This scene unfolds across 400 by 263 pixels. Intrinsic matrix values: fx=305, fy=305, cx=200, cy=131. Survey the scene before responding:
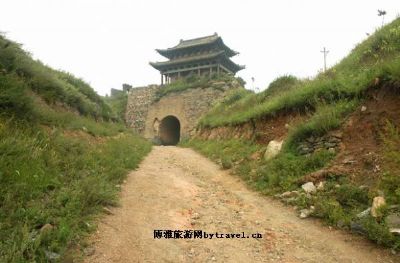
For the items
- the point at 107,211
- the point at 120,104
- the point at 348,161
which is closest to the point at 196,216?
the point at 107,211

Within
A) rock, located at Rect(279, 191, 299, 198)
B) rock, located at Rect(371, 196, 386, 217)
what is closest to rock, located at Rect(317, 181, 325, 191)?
rock, located at Rect(279, 191, 299, 198)

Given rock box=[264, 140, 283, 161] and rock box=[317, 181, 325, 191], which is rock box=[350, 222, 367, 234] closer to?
rock box=[317, 181, 325, 191]

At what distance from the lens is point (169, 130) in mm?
31094

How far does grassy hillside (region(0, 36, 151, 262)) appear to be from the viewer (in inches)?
136

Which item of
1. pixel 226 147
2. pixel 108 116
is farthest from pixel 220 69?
pixel 226 147

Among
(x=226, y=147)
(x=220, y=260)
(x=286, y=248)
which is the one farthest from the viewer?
(x=226, y=147)

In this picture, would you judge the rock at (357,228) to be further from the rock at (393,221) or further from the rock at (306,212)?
the rock at (306,212)

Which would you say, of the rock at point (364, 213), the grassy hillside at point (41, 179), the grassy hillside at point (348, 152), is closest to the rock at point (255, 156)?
the grassy hillside at point (348, 152)

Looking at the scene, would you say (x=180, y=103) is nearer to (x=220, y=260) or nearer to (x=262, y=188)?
(x=262, y=188)

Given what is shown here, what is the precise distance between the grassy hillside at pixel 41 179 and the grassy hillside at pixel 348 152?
3.54 m

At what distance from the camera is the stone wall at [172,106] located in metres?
26.2

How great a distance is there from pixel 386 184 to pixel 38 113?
22.7ft

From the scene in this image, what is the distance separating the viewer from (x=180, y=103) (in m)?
27.8

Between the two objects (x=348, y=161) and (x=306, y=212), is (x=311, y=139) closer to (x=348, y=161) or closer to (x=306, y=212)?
(x=348, y=161)
